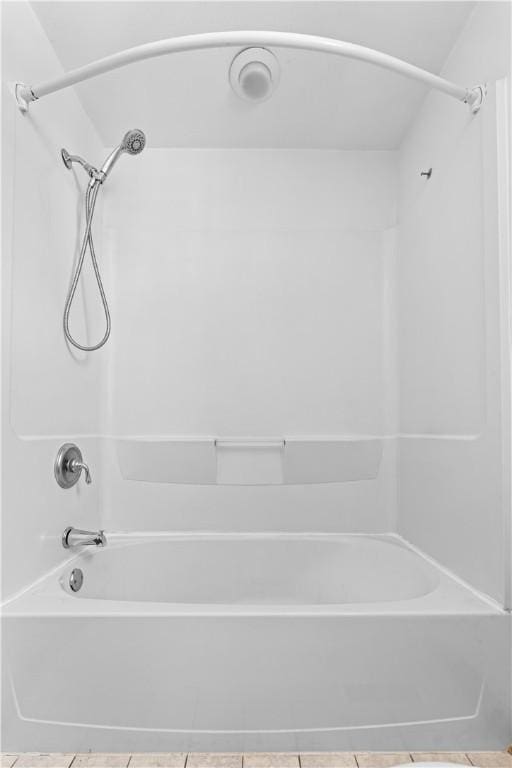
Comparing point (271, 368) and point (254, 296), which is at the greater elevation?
point (254, 296)

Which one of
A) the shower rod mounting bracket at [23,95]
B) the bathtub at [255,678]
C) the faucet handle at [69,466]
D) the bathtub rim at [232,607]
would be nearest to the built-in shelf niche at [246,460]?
the faucet handle at [69,466]

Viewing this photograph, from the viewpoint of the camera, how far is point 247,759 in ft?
4.40

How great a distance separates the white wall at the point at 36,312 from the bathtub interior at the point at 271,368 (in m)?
0.01

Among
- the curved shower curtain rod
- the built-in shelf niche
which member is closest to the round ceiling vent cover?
the curved shower curtain rod

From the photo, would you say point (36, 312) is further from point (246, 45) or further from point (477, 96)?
point (477, 96)

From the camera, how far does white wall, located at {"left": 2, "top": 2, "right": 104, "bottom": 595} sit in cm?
154

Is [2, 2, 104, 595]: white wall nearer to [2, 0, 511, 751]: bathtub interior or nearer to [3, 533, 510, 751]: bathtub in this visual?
[2, 0, 511, 751]: bathtub interior

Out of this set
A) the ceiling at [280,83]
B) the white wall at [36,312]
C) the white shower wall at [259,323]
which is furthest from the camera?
the white shower wall at [259,323]

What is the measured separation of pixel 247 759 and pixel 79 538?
0.96 m

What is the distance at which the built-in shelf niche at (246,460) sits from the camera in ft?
7.77

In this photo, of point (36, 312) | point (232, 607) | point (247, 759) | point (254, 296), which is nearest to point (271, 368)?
point (254, 296)

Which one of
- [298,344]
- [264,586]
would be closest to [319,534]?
[264,586]

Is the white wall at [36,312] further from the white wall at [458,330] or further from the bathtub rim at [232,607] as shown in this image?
the white wall at [458,330]

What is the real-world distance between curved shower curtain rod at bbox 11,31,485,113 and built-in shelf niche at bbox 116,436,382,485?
138cm
